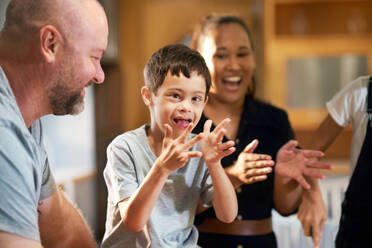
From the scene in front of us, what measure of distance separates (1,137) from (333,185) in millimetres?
1063

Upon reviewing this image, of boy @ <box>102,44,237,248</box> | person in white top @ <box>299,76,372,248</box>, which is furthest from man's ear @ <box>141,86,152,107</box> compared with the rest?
person in white top @ <box>299,76,372,248</box>

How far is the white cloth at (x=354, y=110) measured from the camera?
0.93 m

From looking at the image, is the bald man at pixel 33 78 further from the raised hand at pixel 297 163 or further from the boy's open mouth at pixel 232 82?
the raised hand at pixel 297 163

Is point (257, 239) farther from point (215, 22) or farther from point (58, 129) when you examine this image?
point (58, 129)

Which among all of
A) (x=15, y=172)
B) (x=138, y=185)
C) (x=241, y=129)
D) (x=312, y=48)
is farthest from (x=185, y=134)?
(x=312, y=48)

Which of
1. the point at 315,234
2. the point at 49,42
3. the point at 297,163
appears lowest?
the point at 315,234

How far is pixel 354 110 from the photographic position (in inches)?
37.5

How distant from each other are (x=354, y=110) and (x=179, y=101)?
49 cm

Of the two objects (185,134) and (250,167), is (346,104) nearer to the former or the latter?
(250,167)

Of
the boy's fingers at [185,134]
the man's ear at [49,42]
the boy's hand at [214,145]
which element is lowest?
the boy's hand at [214,145]

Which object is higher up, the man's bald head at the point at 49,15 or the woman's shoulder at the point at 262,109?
the man's bald head at the point at 49,15

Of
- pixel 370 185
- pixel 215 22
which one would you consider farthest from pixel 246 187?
pixel 215 22

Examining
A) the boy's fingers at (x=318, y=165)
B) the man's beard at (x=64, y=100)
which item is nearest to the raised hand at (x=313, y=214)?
the boy's fingers at (x=318, y=165)

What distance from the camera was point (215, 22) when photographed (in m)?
0.91
